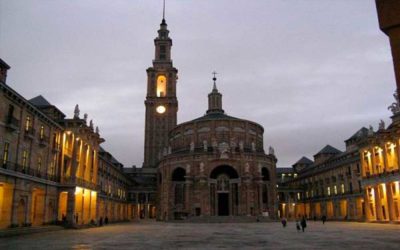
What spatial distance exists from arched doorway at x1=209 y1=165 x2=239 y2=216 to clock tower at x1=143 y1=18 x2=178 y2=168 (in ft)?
128

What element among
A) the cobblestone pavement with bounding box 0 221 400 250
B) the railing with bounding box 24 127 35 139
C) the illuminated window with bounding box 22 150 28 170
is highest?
the railing with bounding box 24 127 35 139

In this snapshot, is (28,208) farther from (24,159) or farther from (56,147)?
(56,147)

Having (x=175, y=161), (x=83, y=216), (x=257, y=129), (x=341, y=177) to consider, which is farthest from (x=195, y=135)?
(x=83, y=216)

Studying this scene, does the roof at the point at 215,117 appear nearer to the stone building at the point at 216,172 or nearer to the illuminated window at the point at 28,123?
the stone building at the point at 216,172

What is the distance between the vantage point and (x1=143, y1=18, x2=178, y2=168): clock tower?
108250 mm

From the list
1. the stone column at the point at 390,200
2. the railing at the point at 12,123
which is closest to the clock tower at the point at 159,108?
the stone column at the point at 390,200

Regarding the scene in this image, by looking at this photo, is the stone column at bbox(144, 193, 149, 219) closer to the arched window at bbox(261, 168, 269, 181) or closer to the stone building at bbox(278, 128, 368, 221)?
the arched window at bbox(261, 168, 269, 181)

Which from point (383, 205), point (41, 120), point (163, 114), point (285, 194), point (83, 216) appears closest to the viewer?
point (41, 120)

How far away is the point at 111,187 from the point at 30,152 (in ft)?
124

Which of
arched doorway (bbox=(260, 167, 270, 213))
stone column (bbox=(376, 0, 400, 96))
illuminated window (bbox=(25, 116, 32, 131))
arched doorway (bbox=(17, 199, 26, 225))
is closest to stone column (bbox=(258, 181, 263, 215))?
arched doorway (bbox=(260, 167, 270, 213))

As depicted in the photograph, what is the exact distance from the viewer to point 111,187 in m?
70.3

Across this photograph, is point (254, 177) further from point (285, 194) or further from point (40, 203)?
point (40, 203)

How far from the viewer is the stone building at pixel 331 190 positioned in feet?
222

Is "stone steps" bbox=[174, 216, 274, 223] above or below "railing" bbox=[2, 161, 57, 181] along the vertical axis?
below
